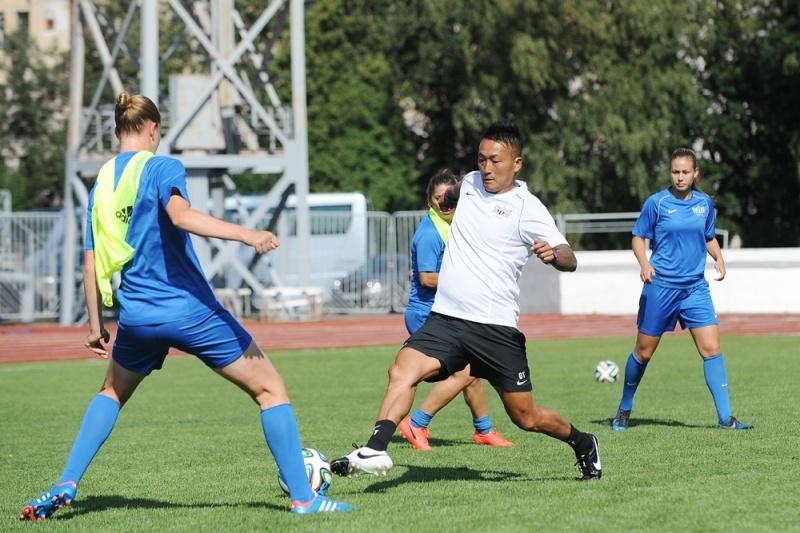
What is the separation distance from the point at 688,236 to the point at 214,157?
21.4 m

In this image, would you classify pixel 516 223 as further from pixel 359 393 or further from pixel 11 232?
pixel 11 232

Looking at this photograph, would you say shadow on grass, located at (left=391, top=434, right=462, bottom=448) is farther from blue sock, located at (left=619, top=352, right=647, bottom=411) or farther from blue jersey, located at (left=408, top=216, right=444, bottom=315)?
blue sock, located at (left=619, top=352, right=647, bottom=411)

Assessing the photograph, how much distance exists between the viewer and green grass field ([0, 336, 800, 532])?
280 inches

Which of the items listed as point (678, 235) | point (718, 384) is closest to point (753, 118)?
point (678, 235)

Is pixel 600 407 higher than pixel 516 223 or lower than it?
lower

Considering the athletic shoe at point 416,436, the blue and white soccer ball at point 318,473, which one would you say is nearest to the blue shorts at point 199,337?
the blue and white soccer ball at point 318,473

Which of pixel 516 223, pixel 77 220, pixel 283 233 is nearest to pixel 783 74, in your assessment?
pixel 283 233

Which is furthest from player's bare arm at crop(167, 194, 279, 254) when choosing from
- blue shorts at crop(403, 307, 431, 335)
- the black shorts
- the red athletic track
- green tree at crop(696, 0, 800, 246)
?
green tree at crop(696, 0, 800, 246)

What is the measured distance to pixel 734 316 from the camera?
1167 inches

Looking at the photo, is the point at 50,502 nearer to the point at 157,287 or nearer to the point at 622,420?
the point at 157,287

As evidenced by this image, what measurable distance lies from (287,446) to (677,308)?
4.97 m

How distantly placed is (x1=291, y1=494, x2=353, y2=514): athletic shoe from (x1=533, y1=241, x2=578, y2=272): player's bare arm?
1.68 meters

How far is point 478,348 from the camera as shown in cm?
793

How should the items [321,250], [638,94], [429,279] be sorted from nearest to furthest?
[429,279] < [321,250] < [638,94]
